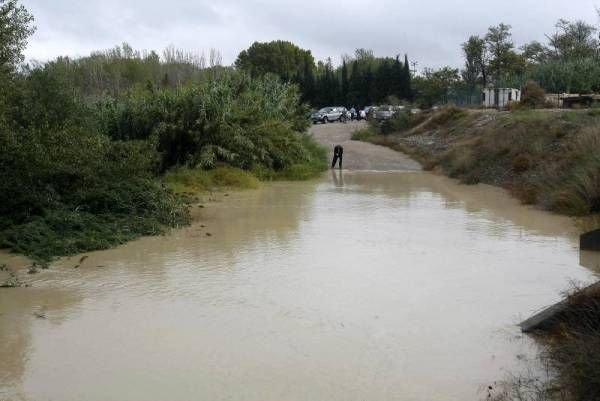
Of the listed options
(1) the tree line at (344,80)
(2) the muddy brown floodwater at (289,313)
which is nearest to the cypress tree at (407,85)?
(1) the tree line at (344,80)

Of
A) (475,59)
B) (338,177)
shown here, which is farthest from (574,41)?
(338,177)

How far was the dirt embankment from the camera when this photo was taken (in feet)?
60.9

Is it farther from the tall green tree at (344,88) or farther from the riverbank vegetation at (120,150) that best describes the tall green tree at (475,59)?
the riverbank vegetation at (120,150)

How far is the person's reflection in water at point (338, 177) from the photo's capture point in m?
27.5

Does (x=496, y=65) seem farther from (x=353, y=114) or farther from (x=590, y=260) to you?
(x=590, y=260)

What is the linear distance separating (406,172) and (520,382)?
85.5ft

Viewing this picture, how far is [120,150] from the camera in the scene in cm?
1769

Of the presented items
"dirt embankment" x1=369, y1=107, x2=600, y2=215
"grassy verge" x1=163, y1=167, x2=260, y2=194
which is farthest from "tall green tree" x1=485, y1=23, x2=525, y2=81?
"grassy verge" x1=163, y1=167, x2=260, y2=194

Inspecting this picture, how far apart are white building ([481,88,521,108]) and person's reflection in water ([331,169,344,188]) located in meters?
16.1

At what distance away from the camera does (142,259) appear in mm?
12938

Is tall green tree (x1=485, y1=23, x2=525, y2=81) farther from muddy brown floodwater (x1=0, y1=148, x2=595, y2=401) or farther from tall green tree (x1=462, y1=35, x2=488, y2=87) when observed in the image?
muddy brown floodwater (x1=0, y1=148, x2=595, y2=401)

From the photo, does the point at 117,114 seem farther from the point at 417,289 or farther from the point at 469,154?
the point at 417,289

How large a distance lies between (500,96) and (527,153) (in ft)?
69.6

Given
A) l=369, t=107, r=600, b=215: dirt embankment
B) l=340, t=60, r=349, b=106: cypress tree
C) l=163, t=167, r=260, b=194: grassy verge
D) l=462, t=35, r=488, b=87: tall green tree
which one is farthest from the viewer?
l=340, t=60, r=349, b=106: cypress tree
